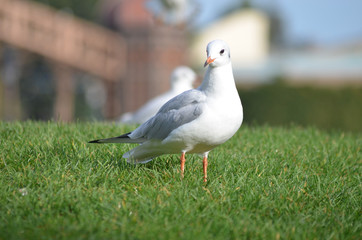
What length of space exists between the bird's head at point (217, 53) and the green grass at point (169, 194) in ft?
3.33

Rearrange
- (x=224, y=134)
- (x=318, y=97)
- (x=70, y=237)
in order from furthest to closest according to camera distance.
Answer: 1. (x=318, y=97)
2. (x=224, y=134)
3. (x=70, y=237)

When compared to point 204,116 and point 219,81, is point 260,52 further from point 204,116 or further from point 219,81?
point 204,116

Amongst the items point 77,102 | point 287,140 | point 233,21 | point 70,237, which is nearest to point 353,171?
point 287,140

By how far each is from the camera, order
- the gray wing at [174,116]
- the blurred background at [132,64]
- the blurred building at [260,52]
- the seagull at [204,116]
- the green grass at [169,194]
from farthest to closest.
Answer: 1. the blurred building at [260,52]
2. the blurred background at [132,64]
3. the gray wing at [174,116]
4. the seagull at [204,116]
5. the green grass at [169,194]

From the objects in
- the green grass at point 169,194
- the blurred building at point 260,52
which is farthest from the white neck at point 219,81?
the blurred building at point 260,52

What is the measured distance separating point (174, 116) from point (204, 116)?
0.34 metres

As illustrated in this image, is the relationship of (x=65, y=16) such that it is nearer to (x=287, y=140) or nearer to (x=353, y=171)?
(x=287, y=140)

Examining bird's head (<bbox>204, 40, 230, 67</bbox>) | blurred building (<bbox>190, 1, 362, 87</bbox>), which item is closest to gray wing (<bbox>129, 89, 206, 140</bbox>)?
bird's head (<bbox>204, 40, 230, 67</bbox>)

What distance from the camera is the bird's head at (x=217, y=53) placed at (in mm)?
4148

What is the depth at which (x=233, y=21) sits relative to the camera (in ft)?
131

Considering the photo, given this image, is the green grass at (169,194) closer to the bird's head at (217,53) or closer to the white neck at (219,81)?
the white neck at (219,81)

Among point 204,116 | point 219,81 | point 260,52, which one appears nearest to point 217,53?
point 219,81

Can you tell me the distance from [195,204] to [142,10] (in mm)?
17390

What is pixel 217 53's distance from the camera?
418 cm
